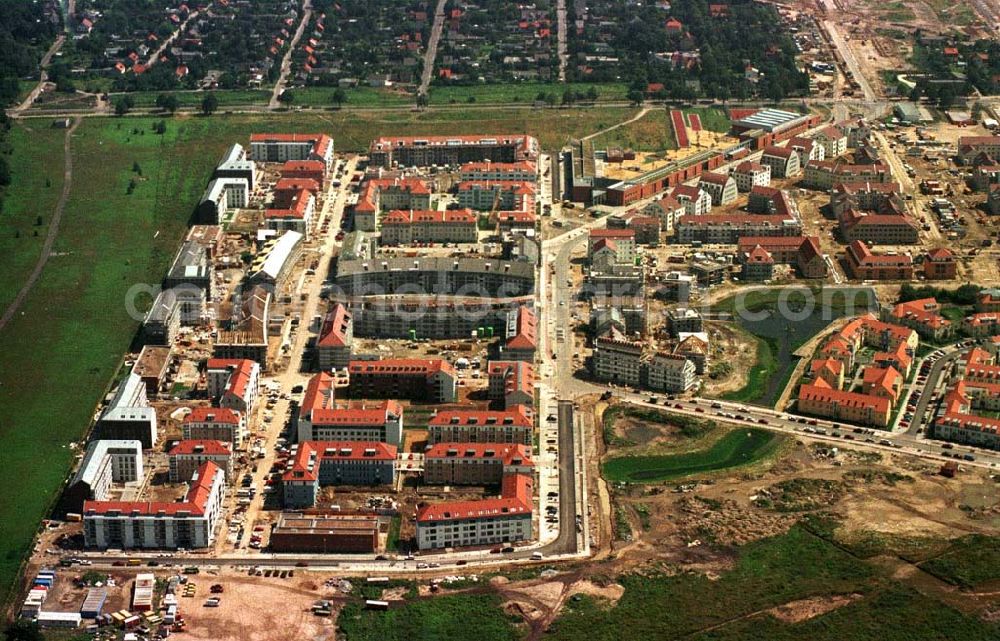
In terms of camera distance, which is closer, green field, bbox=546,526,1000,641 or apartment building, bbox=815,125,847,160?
green field, bbox=546,526,1000,641

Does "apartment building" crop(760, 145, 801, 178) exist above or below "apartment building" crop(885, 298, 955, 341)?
above

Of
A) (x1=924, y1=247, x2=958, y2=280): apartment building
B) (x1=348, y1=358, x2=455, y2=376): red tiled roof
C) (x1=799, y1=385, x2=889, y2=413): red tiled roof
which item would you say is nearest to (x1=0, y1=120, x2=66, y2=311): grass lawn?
(x1=348, y1=358, x2=455, y2=376): red tiled roof

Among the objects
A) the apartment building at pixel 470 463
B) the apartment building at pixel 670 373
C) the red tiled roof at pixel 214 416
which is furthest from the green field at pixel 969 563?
the red tiled roof at pixel 214 416

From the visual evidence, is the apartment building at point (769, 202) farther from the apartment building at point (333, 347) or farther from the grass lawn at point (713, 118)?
the apartment building at point (333, 347)

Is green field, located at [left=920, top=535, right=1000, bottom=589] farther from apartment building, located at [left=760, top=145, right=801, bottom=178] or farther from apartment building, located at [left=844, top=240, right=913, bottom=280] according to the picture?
apartment building, located at [left=760, top=145, right=801, bottom=178]

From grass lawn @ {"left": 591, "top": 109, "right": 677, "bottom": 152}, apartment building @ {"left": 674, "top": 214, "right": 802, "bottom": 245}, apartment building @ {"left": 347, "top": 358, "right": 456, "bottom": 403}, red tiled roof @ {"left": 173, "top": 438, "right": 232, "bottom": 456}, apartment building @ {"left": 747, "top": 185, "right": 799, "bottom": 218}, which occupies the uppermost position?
grass lawn @ {"left": 591, "top": 109, "right": 677, "bottom": 152}
